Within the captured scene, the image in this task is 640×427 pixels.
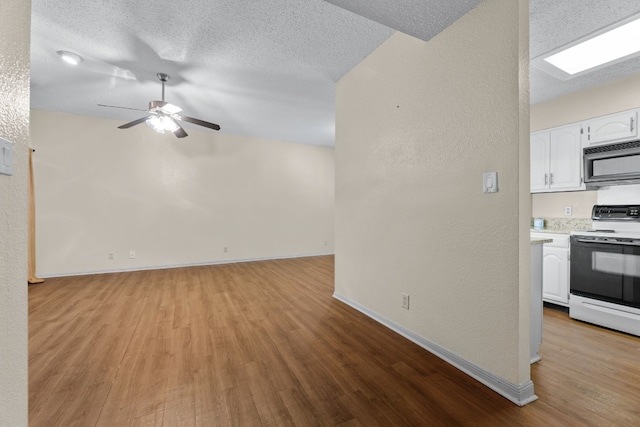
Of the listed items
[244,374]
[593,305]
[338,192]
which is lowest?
[244,374]

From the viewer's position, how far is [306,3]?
2.05 meters

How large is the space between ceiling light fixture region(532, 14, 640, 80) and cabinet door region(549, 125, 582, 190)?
2.11 ft

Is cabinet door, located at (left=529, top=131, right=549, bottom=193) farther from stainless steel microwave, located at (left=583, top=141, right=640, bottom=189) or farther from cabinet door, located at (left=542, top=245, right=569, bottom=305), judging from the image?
cabinet door, located at (left=542, top=245, right=569, bottom=305)

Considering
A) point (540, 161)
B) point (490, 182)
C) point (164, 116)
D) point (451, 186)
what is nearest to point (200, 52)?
point (164, 116)

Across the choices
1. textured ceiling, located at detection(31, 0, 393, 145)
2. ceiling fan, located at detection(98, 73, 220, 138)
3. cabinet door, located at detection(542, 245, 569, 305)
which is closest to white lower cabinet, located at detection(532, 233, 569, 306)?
cabinet door, located at detection(542, 245, 569, 305)

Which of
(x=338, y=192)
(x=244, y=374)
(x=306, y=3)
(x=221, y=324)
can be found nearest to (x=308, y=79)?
(x=306, y=3)

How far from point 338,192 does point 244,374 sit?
2.15 meters

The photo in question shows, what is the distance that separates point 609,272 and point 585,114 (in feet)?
6.17

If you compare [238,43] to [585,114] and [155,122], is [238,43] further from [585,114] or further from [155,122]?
[585,114]

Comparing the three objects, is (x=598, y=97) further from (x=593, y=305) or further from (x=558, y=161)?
(x=593, y=305)

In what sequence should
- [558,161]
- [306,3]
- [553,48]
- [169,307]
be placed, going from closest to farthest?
[306,3]
[553,48]
[169,307]
[558,161]

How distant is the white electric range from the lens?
2350 millimetres

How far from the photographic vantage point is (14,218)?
35.2 inches

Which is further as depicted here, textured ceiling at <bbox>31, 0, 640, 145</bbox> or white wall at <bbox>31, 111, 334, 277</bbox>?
white wall at <bbox>31, 111, 334, 277</bbox>
